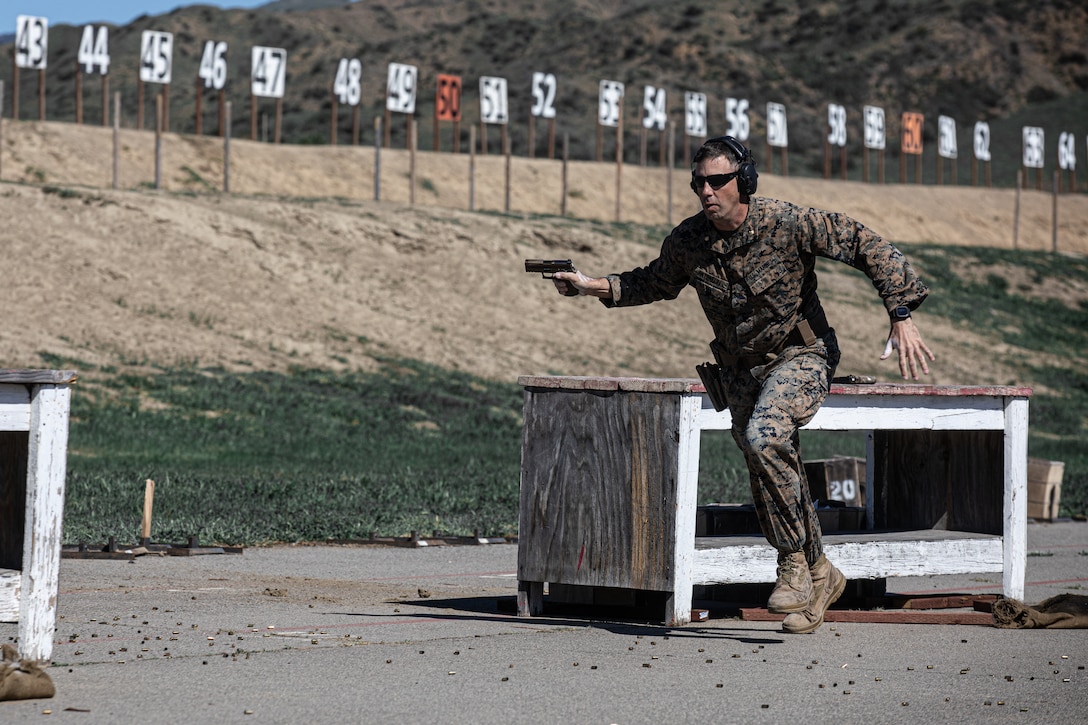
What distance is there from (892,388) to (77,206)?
99.6 feet

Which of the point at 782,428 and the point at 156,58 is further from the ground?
the point at 156,58

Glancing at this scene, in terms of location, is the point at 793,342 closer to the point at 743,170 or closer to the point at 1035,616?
the point at 743,170

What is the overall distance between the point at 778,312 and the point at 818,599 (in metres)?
1.29

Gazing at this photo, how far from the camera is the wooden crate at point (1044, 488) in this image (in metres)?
15.5

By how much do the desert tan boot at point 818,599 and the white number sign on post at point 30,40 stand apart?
38.9 metres

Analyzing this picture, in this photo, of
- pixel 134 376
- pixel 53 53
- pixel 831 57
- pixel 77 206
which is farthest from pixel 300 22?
pixel 134 376

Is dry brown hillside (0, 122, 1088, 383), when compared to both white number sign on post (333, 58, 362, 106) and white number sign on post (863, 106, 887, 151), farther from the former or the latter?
white number sign on post (863, 106, 887, 151)

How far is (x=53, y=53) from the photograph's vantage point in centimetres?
10381

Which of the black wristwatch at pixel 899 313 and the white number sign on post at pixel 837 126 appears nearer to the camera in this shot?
the black wristwatch at pixel 899 313

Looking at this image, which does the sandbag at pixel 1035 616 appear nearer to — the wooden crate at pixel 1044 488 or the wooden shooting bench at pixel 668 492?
the wooden shooting bench at pixel 668 492

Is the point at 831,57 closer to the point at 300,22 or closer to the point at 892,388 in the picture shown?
the point at 300,22

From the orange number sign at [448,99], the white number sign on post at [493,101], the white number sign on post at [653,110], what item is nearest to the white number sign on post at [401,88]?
the orange number sign at [448,99]

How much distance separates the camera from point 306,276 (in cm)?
3606

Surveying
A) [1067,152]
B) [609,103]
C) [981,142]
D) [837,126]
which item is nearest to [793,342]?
[609,103]
